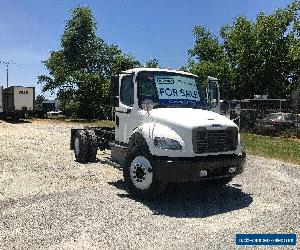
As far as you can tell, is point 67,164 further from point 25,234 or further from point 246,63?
point 246,63

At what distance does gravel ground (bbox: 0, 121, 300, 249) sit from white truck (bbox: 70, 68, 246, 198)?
23.3 inches

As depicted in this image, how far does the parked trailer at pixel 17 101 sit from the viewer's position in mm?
37812

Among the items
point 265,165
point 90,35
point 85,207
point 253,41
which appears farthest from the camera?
point 90,35

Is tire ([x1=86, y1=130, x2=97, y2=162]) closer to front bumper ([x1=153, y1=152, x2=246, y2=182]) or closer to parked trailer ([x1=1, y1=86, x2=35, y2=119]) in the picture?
front bumper ([x1=153, y1=152, x2=246, y2=182])

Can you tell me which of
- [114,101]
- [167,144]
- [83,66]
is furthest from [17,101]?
[167,144]

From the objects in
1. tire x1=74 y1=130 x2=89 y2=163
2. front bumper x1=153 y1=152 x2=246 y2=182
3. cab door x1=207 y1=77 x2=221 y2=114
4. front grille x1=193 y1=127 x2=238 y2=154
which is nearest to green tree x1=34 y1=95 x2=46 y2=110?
tire x1=74 y1=130 x2=89 y2=163

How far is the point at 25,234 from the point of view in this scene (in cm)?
594

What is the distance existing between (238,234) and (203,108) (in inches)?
149

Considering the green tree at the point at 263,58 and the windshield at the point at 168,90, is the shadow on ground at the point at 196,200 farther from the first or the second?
the green tree at the point at 263,58

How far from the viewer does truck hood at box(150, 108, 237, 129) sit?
7.68m

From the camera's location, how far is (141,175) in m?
8.03

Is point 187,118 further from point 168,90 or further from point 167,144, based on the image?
point 168,90

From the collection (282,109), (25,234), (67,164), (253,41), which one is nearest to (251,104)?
(282,109)

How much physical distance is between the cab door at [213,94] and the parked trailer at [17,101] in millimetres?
Result: 31666
